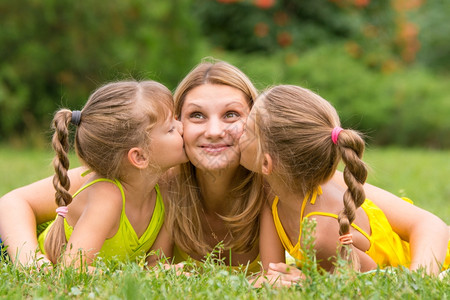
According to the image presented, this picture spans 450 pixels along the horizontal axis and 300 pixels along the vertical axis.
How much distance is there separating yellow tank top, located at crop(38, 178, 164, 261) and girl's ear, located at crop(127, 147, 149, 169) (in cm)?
16

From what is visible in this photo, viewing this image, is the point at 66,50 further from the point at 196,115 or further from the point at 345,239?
the point at 345,239

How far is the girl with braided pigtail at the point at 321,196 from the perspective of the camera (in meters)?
2.90

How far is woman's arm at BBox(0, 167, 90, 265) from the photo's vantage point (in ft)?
12.2

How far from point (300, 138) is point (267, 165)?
0.81ft

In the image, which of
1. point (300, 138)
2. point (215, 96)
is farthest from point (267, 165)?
point (215, 96)

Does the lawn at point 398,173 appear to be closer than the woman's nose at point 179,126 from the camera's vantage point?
No

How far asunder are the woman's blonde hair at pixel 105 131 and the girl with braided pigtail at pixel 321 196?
606 mm

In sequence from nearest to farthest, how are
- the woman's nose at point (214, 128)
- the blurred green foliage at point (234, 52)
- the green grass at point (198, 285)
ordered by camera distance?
1. the green grass at point (198, 285)
2. the woman's nose at point (214, 128)
3. the blurred green foliage at point (234, 52)

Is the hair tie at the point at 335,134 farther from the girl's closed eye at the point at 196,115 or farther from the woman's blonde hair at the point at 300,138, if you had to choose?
the girl's closed eye at the point at 196,115

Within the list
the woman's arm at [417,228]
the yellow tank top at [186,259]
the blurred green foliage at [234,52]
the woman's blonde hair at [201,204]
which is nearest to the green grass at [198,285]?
the woman's arm at [417,228]

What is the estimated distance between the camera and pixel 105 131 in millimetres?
3410

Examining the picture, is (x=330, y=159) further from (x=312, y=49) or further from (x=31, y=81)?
(x=312, y=49)

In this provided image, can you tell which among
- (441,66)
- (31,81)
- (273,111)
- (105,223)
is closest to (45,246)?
(105,223)

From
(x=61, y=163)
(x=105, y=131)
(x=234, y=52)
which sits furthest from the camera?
(x=234, y=52)
